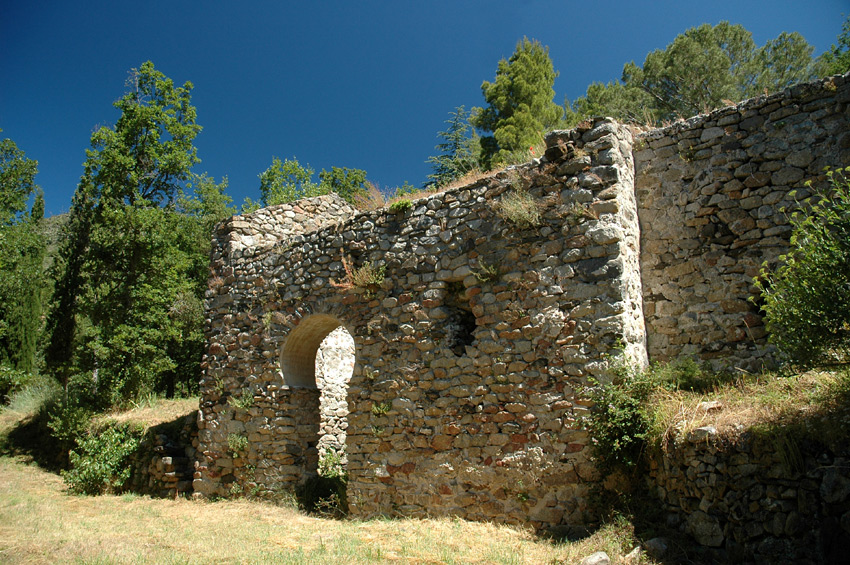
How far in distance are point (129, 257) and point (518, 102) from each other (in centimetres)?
1603

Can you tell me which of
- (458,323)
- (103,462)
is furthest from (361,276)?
(103,462)

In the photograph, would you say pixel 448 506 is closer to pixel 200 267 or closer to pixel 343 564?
pixel 343 564

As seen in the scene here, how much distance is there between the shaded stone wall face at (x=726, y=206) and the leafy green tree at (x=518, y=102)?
44.1 ft

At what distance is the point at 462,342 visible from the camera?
26.5 ft

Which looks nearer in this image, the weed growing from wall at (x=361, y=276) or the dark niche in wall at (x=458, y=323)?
the dark niche in wall at (x=458, y=323)

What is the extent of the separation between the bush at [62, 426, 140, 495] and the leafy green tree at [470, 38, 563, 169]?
15425mm

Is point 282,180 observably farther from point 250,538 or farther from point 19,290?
point 250,538

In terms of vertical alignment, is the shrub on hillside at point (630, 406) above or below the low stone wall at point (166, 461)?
above

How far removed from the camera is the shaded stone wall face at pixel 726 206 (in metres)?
6.75

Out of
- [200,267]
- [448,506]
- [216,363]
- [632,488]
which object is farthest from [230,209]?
[632,488]

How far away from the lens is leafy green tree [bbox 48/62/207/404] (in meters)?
16.3

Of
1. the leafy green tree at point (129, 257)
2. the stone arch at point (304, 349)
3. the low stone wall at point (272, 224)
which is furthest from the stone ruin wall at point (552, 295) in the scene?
the leafy green tree at point (129, 257)

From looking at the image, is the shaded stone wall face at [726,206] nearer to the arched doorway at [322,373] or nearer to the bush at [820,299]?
the bush at [820,299]

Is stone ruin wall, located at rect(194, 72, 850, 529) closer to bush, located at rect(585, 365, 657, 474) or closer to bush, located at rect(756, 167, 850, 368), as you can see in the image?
bush, located at rect(585, 365, 657, 474)
